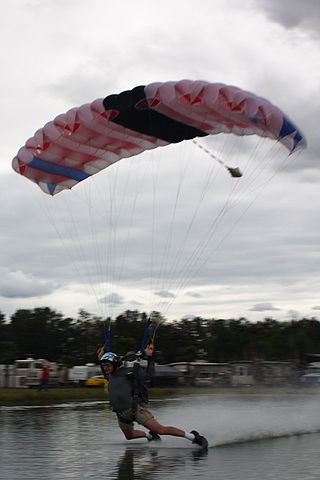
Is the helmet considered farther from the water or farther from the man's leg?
the water

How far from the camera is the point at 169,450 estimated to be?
39.5 ft

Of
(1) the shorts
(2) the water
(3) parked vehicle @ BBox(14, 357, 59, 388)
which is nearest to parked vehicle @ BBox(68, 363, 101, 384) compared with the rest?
(3) parked vehicle @ BBox(14, 357, 59, 388)

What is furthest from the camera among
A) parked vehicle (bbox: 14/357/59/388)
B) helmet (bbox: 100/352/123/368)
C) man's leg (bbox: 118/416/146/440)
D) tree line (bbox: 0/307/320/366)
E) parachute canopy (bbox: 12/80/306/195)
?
tree line (bbox: 0/307/320/366)

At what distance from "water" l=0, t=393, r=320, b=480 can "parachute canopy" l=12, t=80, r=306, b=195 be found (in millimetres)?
5617

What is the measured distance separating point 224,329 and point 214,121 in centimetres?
7664

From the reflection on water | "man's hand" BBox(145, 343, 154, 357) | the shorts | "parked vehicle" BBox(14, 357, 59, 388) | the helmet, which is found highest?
"parked vehicle" BBox(14, 357, 59, 388)

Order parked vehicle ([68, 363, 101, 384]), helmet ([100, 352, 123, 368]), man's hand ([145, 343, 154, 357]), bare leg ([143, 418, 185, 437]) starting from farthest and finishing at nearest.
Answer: parked vehicle ([68, 363, 101, 384]) < helmet ([100, 352, 123, 368]) < man's hand ([145, 343, 154, 357]) < bare leg ([143, 418, 185, 437])

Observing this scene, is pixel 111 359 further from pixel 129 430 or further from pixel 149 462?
pixel 149 462

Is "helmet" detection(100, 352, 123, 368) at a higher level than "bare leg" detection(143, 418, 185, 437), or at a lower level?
higher

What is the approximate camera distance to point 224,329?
297 ft

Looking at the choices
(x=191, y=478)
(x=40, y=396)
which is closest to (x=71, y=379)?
(x=40, y=396)

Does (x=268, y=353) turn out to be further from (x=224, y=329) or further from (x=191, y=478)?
(x=191, y=478)

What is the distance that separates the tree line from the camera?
8106 cm

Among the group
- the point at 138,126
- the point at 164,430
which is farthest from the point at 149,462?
the point at 138,126
